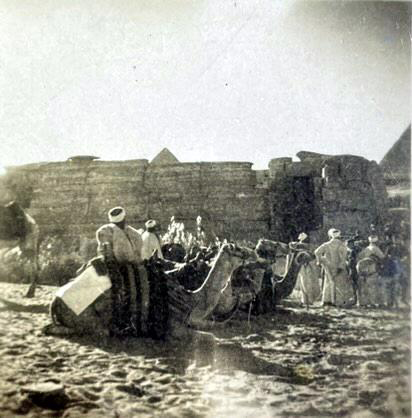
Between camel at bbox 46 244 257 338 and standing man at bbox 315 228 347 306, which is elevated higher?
standing man at bbox 315 228 347 306

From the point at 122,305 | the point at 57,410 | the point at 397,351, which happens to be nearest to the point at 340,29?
the point at 397,351

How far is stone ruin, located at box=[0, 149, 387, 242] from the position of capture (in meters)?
12.2

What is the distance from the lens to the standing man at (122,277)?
4227 mm

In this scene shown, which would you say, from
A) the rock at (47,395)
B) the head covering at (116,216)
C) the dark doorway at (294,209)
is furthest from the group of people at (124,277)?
the dark doorway at (294,209)

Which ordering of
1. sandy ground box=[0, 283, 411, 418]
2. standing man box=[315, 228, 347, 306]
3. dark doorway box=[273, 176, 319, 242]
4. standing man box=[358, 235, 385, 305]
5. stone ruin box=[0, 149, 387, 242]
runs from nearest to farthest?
sandy ground box=[0, 283, 411, 418] < standing man box=[358, 235, 385, 305] < standing man box=[315, 228, 347, 306] < stone ruin box=[0, 149, 387, 242] < dark doorway box=[273, 176, 319, 242]

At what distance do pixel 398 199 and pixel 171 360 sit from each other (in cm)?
990

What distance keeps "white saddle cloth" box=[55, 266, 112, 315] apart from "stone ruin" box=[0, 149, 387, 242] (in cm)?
813

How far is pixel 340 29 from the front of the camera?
4.63 m

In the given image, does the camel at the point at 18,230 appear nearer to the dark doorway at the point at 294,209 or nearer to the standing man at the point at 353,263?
the standing man at the point at 353,263

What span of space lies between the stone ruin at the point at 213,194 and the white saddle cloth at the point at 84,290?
813 centimetres

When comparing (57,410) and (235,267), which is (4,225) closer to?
(235,267)

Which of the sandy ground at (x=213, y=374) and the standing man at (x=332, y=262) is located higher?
the standing man at (x=332, y=262)

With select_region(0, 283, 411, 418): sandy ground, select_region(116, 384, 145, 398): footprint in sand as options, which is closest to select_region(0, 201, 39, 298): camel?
select_region(0, 283, 411, 418): sandy ground

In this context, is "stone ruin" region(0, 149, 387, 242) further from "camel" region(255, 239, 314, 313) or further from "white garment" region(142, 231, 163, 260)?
"white garment" region(142, 231, 163, 260)
